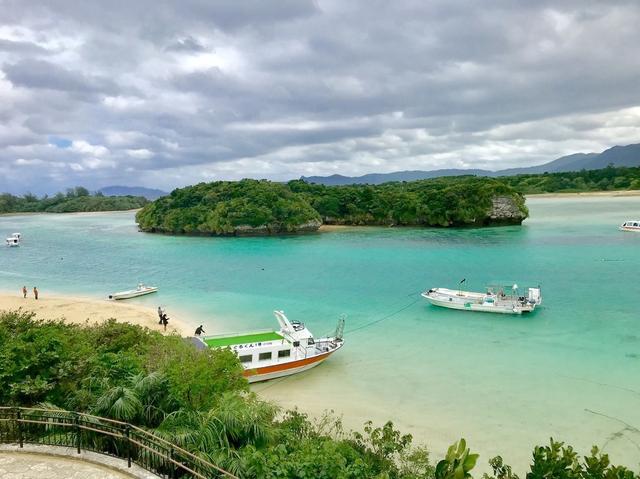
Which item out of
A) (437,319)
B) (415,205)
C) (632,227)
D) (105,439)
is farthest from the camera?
(415,205)

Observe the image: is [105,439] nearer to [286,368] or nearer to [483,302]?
[286,368]

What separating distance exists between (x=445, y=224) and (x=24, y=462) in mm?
89758

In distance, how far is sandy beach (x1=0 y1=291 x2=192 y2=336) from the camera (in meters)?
30.5

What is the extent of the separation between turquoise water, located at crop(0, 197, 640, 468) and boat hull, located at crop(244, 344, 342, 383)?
41cm

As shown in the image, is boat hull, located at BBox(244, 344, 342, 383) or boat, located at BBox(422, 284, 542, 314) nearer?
boat hull, located at BBox(244, 344, 342, 383)

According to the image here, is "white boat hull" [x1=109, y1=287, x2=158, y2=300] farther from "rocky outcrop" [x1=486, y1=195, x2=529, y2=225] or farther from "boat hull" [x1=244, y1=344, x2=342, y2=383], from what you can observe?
"rocky outcrop" [x1=486, y1=195, x2=529, y2=225]

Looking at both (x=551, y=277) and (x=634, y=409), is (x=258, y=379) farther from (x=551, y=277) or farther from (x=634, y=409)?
(x=551, y=277)

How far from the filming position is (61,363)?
1265 centimetres

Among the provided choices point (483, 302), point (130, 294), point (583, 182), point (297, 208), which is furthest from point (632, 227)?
point (583, 182)

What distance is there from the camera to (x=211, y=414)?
33.1ft

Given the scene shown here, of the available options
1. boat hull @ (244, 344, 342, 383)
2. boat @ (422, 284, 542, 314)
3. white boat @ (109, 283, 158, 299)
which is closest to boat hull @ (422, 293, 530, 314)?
boat @ (422, 284, 542, 314)

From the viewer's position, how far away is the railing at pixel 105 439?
27.5ft

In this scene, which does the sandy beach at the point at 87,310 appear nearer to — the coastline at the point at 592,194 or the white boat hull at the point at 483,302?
the white boat hull at the point at 483,302

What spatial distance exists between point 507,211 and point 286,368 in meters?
79.1
